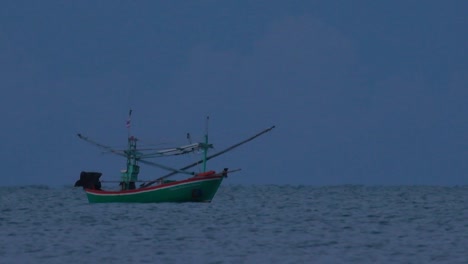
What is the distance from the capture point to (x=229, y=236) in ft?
156

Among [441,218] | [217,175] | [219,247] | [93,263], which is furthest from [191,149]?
[93,263]

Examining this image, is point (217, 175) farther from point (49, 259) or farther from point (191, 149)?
point (49, 259)

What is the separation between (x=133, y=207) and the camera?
2724 inches

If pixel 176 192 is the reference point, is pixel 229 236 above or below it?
below

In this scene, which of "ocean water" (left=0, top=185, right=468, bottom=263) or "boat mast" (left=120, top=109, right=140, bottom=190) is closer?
"ocean water" (left=0, top=185, right=468, bottom=263)

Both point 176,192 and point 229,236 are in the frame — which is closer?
point 229,236

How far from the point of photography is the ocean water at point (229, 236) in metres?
39.2

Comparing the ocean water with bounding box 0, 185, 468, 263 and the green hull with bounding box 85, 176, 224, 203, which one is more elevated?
the green hull with bounding box 85, 176, 224, 203

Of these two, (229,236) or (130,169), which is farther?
(130,169)

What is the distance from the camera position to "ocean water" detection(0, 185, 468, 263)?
129ft

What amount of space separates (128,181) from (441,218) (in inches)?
795

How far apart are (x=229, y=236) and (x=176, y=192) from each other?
20661 mm

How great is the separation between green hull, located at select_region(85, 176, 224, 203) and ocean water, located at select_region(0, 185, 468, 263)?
25.3 inches

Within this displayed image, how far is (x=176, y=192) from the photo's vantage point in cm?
6788
